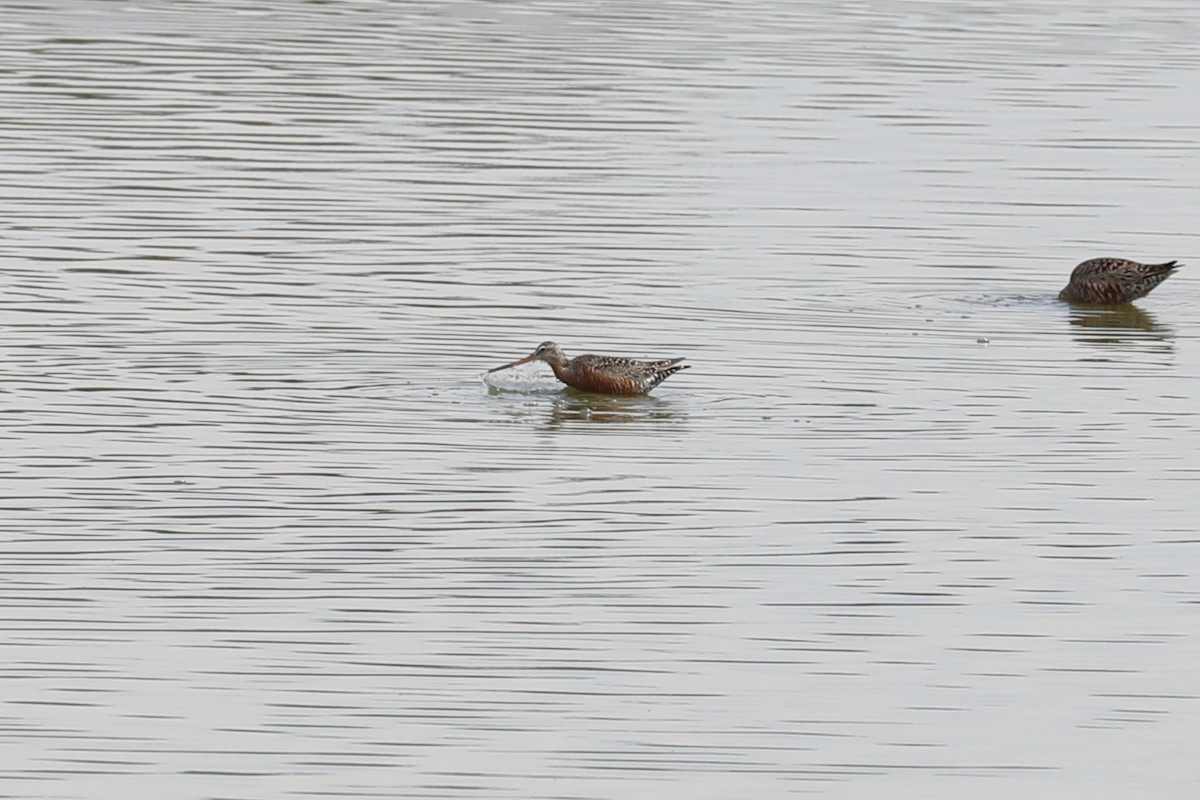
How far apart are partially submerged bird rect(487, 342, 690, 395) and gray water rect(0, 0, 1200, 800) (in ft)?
0.42

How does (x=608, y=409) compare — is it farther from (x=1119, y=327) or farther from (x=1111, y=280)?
(x=1111, y=280)

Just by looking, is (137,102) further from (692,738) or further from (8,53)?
(692,738)

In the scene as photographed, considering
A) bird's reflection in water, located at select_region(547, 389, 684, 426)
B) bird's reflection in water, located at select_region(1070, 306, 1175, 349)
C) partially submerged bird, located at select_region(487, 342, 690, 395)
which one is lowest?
bird's reflection in water, located at select_region(547, 389, 684, 426)

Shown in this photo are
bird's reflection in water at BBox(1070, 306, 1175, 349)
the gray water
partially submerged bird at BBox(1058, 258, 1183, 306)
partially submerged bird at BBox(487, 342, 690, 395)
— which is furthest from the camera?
partially submerged bird at BBox(1058, 258, 1183, 306)

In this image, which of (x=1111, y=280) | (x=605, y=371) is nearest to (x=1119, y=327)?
(x=1111, y=280)

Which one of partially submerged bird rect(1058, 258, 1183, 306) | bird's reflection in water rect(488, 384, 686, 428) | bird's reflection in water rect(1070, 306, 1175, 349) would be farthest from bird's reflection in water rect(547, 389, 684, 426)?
partially submerged bird rect(1058, 258, 1183, 306)

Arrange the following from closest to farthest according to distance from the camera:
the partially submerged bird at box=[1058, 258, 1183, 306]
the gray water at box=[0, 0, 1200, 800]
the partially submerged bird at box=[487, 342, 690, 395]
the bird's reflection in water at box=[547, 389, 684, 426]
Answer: the gray water at box=[0, 0, 1200, 800] < the bird's reflection in water at box=[547, 389, 684, 426] < the partially submerged bird at box=[487, 342, 690, 395] < the partially submerged bird at box=[1058, 258, 1183, 306]

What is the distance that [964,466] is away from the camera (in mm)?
14086

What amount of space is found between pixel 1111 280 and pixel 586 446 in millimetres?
6159

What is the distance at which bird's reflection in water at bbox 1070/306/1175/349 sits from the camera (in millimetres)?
18625

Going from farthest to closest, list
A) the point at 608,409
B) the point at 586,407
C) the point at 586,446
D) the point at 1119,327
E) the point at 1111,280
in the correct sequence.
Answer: the point at 1111,280 → the point at 1119,327 → the point at 586,407 → the point at 608,409 → the point at 586,446

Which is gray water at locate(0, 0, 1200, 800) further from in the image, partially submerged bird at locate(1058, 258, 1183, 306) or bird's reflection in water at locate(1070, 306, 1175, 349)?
partially submerged bird at locate(1058, 258, 1183, 306)

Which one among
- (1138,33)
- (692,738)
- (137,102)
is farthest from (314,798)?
(1138,33)

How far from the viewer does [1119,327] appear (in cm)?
1912
